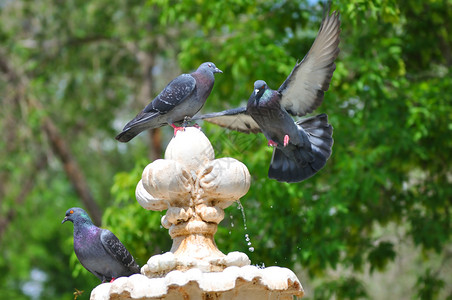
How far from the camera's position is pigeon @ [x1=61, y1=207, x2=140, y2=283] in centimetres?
501

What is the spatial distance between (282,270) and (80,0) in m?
10.0

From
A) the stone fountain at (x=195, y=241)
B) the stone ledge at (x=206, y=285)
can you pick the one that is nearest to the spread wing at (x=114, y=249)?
the stone fountain at (x=195, y=241)

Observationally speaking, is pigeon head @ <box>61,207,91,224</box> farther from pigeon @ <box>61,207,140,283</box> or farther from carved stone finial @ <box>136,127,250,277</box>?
carved stone finial @ <box>136,127,250,277</box>

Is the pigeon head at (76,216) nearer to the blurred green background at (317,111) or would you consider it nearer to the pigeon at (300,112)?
the pigeon at (300,112)

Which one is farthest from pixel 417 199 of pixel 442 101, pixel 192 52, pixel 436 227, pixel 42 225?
pixel 42 225

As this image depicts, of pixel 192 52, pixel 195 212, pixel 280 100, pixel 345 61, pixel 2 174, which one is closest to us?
pixel 195 212

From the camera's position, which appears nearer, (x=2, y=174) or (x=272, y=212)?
(x=272, y=212)

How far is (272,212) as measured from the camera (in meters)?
8.12

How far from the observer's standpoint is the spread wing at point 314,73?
4441 mm

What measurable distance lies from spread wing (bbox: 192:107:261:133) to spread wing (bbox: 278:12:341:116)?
0.35 m

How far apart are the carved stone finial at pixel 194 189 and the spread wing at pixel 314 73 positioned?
2.36 ft

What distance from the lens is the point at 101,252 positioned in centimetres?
500

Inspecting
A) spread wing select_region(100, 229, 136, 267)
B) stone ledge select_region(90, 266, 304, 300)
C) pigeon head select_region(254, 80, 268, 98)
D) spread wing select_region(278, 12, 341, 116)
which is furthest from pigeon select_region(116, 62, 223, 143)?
stone ledge select_region(90, 266, 304, 300)

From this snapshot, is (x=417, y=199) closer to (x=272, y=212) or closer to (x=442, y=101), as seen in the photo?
(x=442, y=101)
